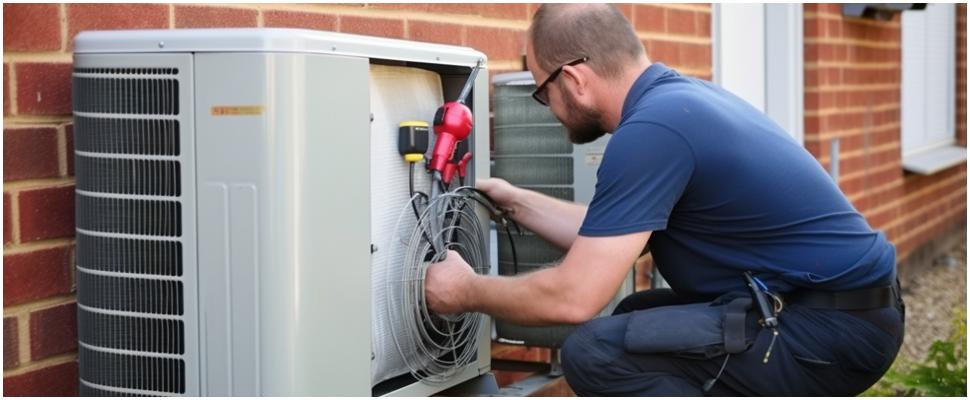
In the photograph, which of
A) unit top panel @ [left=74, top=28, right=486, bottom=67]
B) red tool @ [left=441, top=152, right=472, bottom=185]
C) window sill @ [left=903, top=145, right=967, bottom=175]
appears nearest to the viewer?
unit top panel @ [left=74, top=28, right=486, bottom=67]

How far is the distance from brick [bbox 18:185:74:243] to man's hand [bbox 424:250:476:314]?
0.78 m

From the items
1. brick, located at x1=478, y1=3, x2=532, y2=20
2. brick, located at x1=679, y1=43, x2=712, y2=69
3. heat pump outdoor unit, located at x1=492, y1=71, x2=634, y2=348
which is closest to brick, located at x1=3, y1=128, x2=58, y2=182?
heat pump outdoor unit, located at x1=492, y1=71, x2=634, y2=348

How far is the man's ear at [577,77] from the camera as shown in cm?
321

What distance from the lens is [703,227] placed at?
313cm

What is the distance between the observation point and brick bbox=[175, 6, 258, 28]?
2.96 meters

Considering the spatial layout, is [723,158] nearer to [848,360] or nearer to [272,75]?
[848,360]

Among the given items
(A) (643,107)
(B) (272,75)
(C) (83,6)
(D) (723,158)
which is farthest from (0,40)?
(D) (723,158)

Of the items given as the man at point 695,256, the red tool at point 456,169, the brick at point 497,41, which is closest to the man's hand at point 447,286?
the man at point 695,256

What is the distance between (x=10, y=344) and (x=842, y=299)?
1837mm

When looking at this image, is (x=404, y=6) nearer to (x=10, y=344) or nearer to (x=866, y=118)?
(x=10, y=344)

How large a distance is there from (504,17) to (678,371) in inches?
57.1

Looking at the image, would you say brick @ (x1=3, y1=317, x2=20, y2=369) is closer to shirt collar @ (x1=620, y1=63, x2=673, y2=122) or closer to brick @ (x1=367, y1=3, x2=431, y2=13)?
brick @ (x1=367, y1=3, x2=431, y2=13)

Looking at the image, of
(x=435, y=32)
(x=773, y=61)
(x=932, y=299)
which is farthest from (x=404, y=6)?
(x=932, y=299)

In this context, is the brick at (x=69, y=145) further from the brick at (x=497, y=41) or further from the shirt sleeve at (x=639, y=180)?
the brick at (x=497, y=41)
